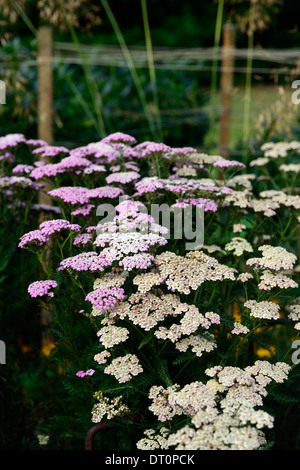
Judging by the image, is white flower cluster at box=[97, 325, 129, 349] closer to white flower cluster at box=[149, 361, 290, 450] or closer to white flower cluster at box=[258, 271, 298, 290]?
white flower cluster at box=[149, 361, 290, 450]

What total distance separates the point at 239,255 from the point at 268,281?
252mm

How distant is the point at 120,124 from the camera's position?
4816mm

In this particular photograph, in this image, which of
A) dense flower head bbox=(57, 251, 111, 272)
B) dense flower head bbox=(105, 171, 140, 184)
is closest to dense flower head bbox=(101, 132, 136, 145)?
dense flower head bbox=(105, 171, 140, 184)

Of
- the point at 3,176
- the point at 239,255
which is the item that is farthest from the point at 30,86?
the point at 239,255

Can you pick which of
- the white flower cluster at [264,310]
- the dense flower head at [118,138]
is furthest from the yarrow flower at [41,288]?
the dense flower head at [118,138]

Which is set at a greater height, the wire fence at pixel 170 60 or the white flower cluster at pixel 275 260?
the wire fence at pixel 170 60

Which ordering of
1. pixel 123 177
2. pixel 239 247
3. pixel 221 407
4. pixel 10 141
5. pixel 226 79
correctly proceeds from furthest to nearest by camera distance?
pixel 226 79 → pixel 10 141 → pixel 123 177 → pixel 239 247 → pixel 221 407

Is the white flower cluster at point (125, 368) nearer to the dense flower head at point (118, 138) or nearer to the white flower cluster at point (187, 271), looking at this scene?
the white flower cluster at point (187, 271)

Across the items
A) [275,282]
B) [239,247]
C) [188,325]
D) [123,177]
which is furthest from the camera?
[123,177]

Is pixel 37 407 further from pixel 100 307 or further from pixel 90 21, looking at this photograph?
pixel 90 21

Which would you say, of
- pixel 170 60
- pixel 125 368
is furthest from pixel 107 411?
pixel 170 60

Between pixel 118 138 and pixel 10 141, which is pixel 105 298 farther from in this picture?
pixel 10 141

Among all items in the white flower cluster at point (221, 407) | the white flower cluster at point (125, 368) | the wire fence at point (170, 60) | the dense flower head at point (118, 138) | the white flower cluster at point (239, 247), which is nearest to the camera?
the white flower cluster at point (221, 407)

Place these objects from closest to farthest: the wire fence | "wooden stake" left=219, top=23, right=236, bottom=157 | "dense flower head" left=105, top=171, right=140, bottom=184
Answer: "dense flower head" left=105, top=171, right=140, bottom=184 → the wire fence → "wooden stake" left=219, top=23, right=236, bottom=157
